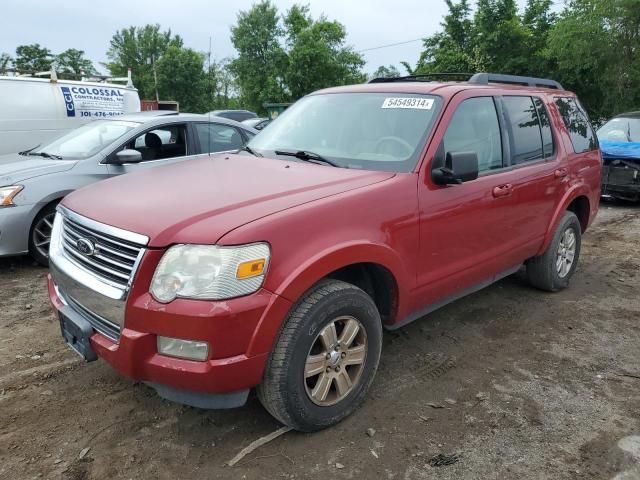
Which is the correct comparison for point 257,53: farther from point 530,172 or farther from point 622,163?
point 530,172

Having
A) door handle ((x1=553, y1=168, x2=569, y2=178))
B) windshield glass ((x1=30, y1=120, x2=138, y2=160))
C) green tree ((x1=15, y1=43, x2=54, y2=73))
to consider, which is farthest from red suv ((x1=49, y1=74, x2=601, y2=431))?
green tree ((x1=15, y1=43, x2=54, y2=73))

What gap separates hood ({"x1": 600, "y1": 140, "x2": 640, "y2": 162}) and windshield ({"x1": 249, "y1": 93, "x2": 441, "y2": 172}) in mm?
6922

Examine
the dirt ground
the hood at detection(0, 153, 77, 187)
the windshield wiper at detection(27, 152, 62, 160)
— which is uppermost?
the windshield wiper at detection(27, 152, 62, 160)

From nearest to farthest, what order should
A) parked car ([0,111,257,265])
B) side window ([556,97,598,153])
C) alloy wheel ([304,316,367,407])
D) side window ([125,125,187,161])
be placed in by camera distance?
alloy wheel ([304,316,367,407]) → side window ([556,97,598,153]) → parked car ([0,111,257,265]) → side window ([125,125,187,161])

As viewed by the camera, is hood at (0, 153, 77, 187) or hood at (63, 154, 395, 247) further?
hood at (0, 153, 77, 187)

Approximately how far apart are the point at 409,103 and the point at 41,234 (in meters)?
3.99

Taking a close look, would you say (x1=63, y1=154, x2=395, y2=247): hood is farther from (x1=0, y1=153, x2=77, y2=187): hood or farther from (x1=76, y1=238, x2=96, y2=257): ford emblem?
(x1=0, y1=153, x2=77, y2=187): hood

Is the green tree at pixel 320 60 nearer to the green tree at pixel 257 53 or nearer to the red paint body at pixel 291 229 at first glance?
the green tree at pixel 257 53

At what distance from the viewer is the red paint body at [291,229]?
2.32m

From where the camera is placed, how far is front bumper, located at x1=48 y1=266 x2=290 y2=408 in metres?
2.26

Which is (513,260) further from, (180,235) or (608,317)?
(180,235)

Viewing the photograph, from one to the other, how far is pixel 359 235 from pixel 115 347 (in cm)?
129

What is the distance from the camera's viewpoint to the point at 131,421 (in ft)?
9.48

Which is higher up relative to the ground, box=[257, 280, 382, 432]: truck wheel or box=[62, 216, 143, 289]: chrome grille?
box=[62, 216, 143, 289]: chrome grille
